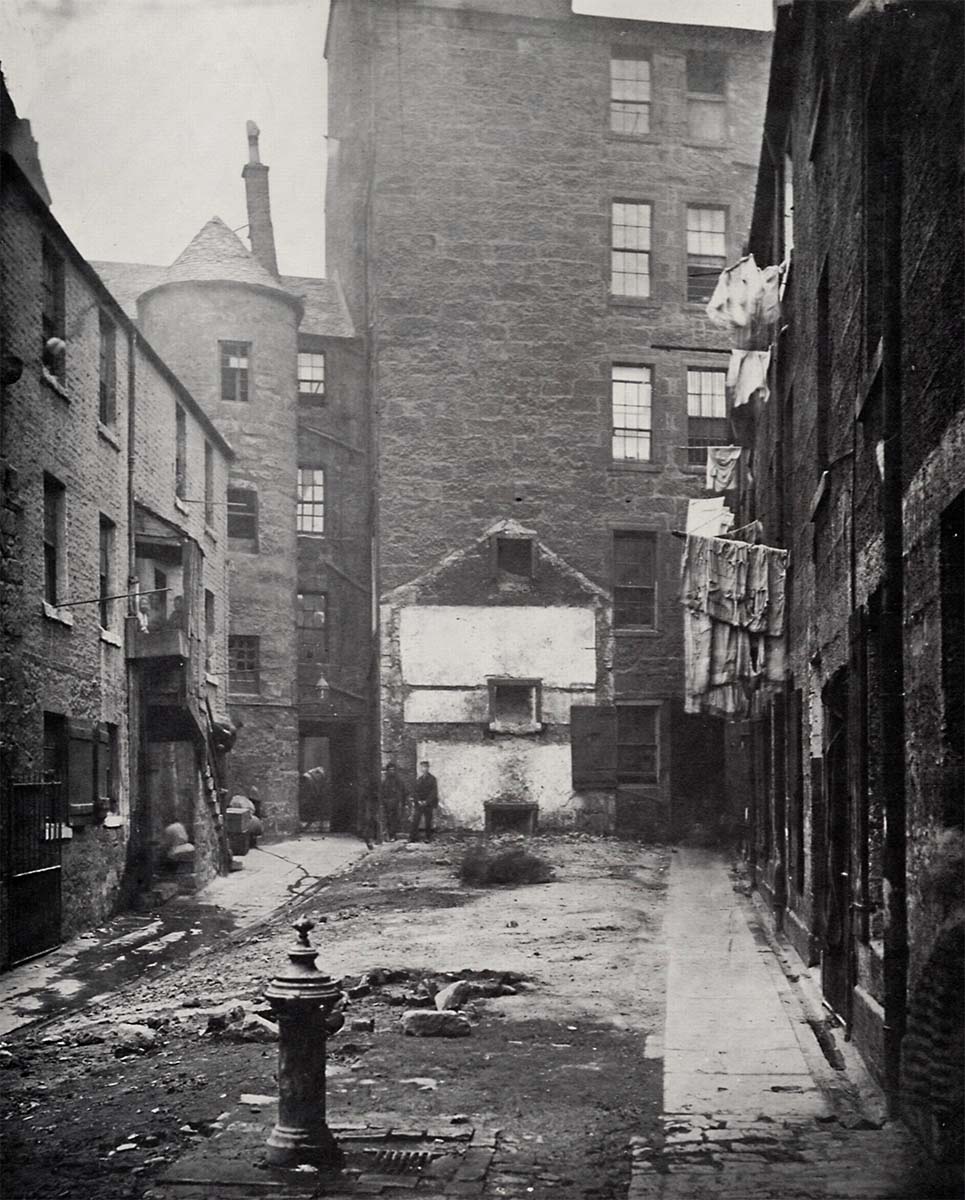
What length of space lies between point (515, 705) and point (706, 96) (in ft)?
47.0

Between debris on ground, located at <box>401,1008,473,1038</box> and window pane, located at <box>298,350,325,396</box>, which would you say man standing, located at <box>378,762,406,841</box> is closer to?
window pane, located at <box>298,350,325,396</box>

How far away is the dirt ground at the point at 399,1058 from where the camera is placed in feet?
23.5

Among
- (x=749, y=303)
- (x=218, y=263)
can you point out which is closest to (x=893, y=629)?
(x=749, y=303)

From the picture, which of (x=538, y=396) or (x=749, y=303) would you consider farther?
(x=538, y=396)

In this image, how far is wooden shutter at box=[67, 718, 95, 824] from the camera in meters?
16.2

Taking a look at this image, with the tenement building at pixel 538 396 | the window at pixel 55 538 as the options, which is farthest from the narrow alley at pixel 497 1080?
the tenement building at pixel 538 396

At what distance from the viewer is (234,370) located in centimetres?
3130

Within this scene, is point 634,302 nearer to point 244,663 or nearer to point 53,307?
point 244,663

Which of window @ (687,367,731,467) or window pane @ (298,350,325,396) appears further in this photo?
window pane @ (298,350,325,396)

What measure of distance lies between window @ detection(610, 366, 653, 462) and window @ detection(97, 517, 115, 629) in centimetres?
1427

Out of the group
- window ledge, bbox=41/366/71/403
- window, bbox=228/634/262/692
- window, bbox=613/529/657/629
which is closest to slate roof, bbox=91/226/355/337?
window, bbox=228/634/262/692

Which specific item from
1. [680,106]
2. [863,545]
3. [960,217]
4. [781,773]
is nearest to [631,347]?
[680,106]

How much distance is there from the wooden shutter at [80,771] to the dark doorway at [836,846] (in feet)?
29.6

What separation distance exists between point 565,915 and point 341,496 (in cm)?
1785
